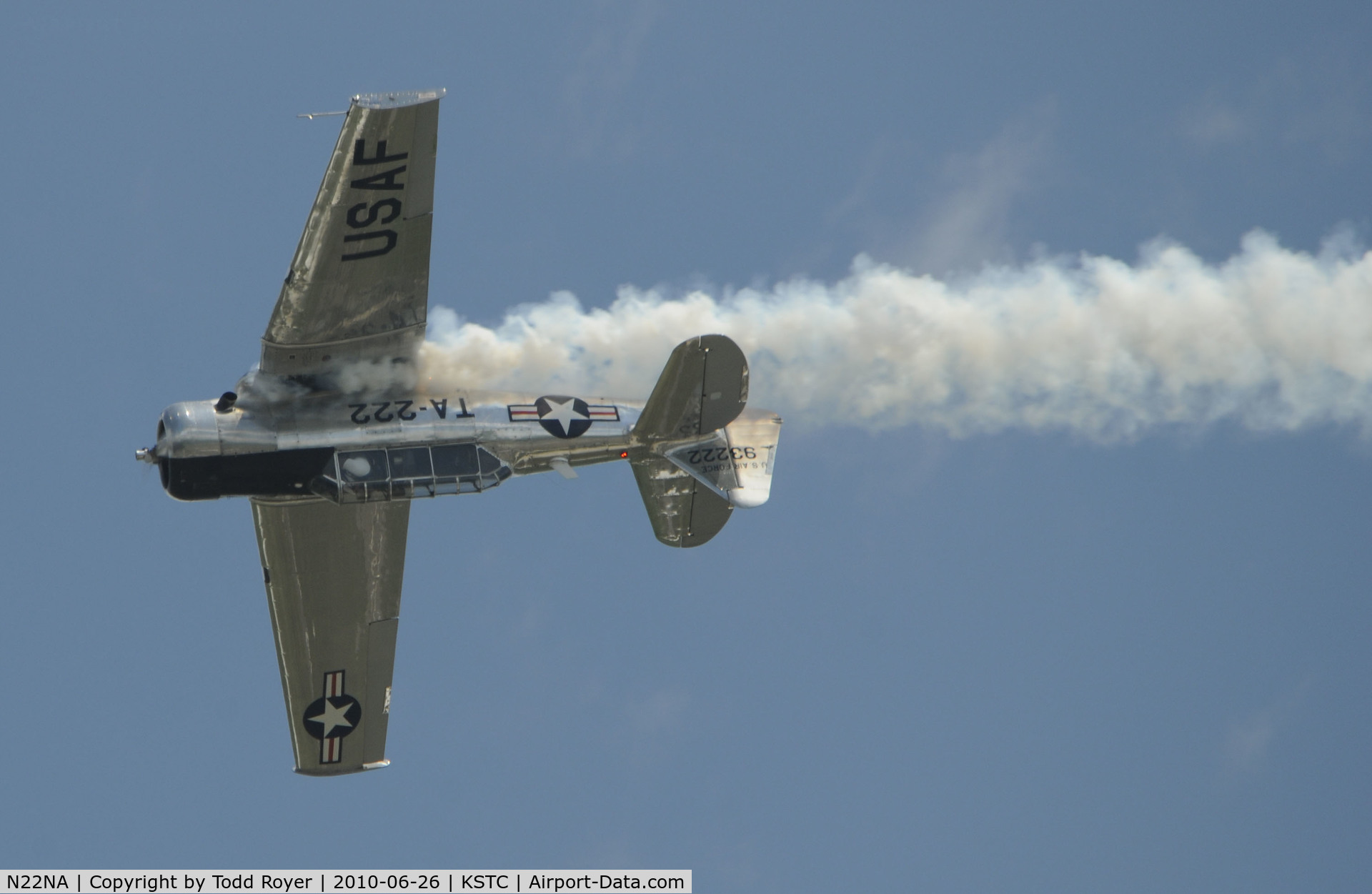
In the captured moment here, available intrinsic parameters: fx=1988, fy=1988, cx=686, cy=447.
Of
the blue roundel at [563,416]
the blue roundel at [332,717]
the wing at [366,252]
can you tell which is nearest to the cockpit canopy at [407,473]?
the blue roundel at [563,416]

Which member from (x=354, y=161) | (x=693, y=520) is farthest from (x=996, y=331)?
(x=354, y=161)

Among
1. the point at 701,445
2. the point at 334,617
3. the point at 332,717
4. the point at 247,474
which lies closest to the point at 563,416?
the point at 701,445

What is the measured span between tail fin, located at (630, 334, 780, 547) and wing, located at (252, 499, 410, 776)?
396cm

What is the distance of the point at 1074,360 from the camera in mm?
30719

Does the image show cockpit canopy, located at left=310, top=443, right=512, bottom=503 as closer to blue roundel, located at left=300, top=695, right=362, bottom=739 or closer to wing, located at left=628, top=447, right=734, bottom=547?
wing, located at left=628, top=447, right=734, bottom=547

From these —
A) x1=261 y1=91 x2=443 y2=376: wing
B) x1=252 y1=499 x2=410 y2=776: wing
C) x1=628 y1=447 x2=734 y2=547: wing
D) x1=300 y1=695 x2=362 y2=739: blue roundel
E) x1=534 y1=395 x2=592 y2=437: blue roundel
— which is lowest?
x1=300 y1=695 x2=362 y2=739: blue roundel

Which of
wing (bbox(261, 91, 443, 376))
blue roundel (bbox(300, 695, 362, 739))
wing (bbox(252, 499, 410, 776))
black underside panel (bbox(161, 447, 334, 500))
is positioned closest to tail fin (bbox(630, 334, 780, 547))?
wing (bbox(261, 91, 443, 376))

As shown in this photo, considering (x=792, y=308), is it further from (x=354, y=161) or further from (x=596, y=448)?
(x=354, y=161)

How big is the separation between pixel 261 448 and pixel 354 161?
13.7ft

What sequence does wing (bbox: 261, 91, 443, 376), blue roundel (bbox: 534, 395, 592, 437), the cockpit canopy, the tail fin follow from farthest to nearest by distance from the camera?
blue roundel (bbox: 534, 395, 592, 437)
the tail fin
the cockpit canopy
wing (bbox: 261, 91, 443, 376)

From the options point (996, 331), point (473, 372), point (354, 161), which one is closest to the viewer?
point (354, 161)

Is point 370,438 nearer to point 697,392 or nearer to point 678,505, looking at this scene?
point 697,392

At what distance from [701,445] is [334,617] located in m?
6.28

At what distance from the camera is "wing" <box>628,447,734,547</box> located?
29.6 metres
